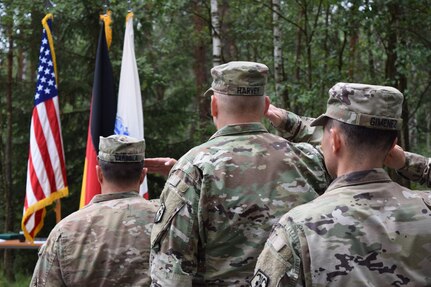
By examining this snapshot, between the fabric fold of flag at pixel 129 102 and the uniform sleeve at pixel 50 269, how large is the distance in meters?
3.35

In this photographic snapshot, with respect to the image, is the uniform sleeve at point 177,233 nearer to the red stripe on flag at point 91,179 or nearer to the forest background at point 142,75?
the red stripe on flag at point 91,179

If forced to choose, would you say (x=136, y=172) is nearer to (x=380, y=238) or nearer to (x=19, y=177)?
(x=380, y=238)

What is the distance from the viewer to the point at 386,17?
9086mm

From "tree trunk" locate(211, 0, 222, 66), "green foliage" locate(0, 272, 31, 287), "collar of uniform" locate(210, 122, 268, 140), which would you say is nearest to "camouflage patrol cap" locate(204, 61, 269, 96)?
"collar of uniform" locate(210, 122, 268, 140)

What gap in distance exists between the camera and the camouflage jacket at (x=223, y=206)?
2.64 m

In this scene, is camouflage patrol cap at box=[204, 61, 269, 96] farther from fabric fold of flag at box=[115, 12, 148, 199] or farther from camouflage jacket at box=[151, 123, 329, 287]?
fabric fold of flag at box=[115, 12, 148, 199]

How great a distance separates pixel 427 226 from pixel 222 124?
3.76 feet

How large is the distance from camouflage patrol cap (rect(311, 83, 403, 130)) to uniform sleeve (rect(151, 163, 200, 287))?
31.2 inches

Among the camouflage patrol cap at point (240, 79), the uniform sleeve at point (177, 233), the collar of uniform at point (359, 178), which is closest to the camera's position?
the collar of uniform at point (359, 178)

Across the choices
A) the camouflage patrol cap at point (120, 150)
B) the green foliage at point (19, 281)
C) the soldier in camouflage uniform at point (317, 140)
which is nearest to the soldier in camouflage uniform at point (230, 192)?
the soldier in camouflage uniform at point (317, 140)

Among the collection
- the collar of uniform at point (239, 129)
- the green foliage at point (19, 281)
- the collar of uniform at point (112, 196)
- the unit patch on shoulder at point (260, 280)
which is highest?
the collar of uniform at point (239, 129)

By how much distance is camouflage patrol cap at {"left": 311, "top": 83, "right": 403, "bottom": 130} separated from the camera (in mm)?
2078

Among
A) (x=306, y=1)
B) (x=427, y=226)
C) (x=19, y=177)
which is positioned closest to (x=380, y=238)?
(x=427, y=226)

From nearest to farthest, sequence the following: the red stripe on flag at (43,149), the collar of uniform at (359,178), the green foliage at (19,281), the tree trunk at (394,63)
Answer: the collar of uniform at (359,178) < the red stripe on flag at (43,149) < the tree trunk at (394,63) < the green foliage at (19,281)
